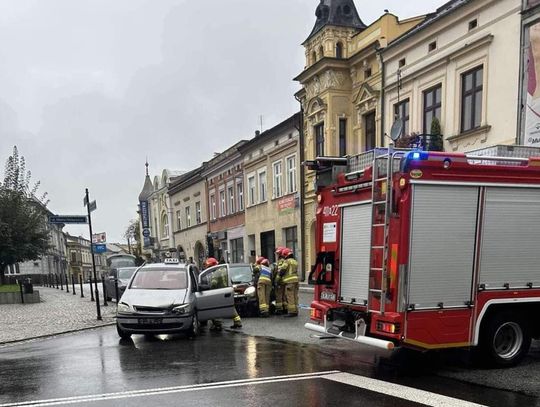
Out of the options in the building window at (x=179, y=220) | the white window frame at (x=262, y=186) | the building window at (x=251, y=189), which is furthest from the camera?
the building window at (x=179, y=220)

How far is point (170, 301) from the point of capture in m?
10.0

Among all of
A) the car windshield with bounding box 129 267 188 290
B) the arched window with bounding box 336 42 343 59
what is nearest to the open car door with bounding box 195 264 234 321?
the car windshield with bounding box 129 267 188 290

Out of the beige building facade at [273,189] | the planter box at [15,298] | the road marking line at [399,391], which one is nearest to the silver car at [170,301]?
the road marking line at [399,391]

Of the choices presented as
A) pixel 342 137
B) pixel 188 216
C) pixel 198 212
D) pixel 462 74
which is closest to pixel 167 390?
pixel 462 74

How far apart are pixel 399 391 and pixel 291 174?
2119 cm

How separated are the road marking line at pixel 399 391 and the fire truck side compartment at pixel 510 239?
5.95ft

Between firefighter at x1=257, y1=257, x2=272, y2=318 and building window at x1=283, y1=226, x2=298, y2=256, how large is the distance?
12.5m

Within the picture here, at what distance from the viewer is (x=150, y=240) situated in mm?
57219

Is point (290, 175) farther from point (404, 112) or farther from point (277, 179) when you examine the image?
point (404, 112)

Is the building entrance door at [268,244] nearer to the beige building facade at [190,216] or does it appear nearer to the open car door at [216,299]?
the beige building facade at [190,216]

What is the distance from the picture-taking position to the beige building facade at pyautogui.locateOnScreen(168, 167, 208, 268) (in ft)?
138

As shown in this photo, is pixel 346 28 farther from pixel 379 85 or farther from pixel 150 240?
pixel 150 240

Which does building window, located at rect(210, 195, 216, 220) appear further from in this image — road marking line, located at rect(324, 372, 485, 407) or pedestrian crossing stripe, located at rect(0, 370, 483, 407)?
road marking line, located at rect(324, 372, 485, 407)

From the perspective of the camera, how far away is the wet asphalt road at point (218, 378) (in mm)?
5692
